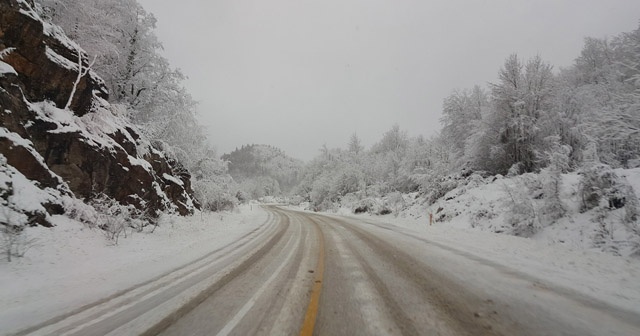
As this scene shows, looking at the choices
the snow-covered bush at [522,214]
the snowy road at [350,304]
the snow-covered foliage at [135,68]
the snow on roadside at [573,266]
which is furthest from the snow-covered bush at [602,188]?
the snow-covered foliage at [135,68]

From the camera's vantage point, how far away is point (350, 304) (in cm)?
391

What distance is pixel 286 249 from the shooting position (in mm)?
8664

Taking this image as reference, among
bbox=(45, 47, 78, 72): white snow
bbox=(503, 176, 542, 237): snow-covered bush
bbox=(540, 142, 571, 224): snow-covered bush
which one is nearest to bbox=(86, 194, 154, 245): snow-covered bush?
bbox=(45, 47, 78, 72): white snow

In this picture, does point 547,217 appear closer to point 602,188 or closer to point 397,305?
point 602,188

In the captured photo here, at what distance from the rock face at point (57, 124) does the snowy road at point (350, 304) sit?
4.81 meters

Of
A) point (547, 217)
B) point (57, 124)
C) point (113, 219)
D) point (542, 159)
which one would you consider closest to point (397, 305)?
point (113, 219)

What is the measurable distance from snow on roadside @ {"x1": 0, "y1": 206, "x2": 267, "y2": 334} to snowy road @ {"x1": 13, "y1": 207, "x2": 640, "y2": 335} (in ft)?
1.56

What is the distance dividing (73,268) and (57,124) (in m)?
5.39

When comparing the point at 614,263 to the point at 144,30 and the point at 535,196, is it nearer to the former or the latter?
the point at 535,196

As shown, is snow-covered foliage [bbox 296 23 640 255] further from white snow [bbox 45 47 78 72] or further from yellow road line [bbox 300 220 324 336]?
white snow [bbox 45 47 78 72]

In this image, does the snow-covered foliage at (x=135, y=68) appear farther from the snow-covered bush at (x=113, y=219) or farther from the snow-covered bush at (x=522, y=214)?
the snow-covered bush at (x=522, y=214)

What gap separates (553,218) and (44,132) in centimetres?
1642

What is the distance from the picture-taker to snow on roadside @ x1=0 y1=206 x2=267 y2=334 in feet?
12.9

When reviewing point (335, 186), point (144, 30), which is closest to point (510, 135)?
point (144, 30)
